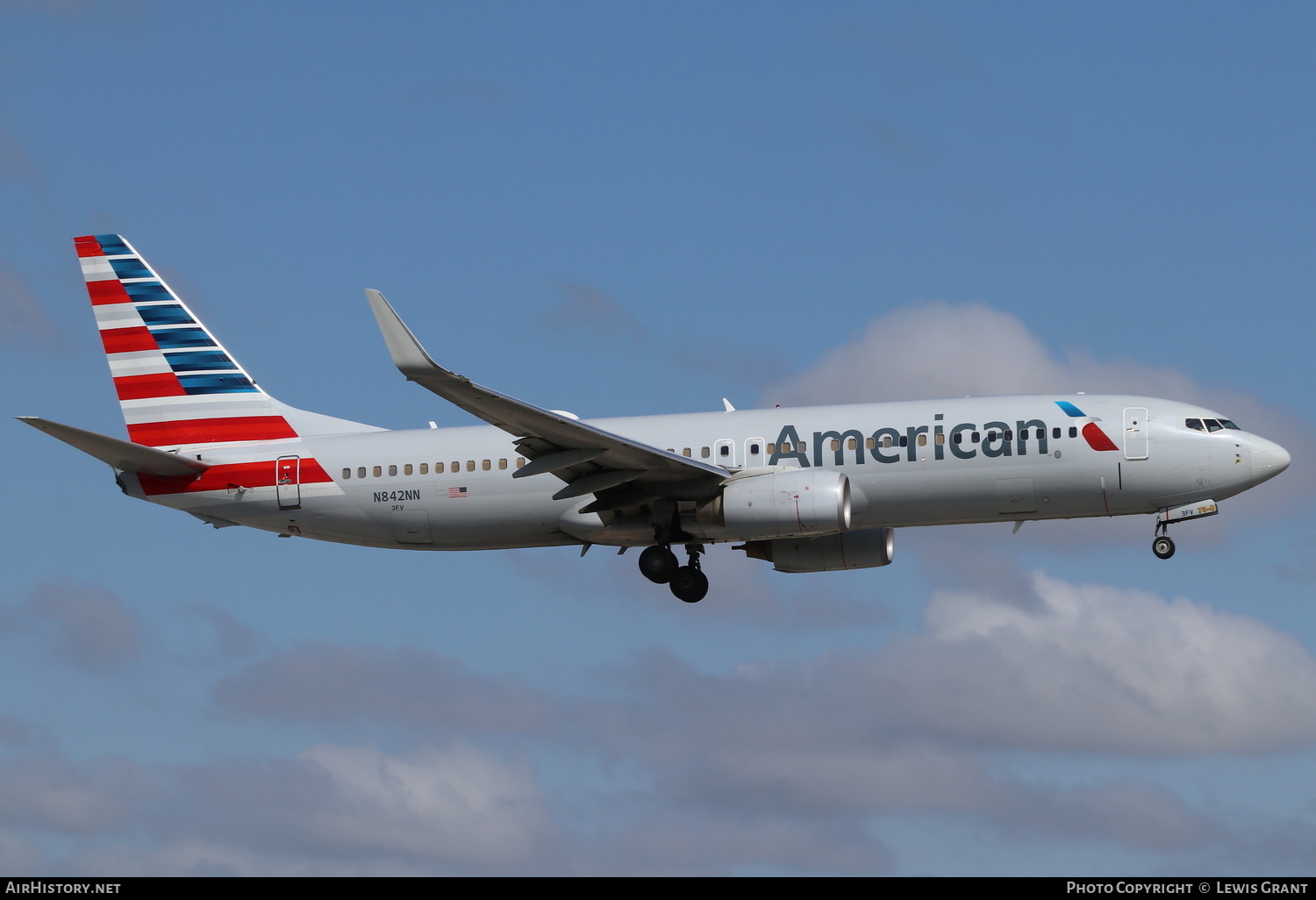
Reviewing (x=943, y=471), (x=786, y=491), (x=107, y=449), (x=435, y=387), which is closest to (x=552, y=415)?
(x=435, y=387)

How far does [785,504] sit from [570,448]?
17.0 ft

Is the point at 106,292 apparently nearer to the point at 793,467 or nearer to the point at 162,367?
the point at 162,367

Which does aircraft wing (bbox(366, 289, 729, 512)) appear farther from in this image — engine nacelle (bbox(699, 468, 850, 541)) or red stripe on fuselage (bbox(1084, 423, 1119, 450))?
red stripe on fuselage (bbox(1084, 423, 1119, 450))

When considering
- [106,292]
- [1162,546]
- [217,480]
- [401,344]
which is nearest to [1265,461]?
[1162,546]

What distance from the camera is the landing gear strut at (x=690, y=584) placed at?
42312mm

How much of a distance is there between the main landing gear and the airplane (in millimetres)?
49

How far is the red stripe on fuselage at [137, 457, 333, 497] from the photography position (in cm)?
4378

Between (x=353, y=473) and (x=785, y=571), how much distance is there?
38.1 feet

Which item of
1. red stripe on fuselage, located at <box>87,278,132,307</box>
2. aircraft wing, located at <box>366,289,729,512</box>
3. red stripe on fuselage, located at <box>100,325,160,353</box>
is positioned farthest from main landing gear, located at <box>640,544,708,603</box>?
red stripe on fuselage, located at <box>87,278,132,307</box>

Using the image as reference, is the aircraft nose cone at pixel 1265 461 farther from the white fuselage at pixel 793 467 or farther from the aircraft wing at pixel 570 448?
the aircraft wing at pixel 570 448

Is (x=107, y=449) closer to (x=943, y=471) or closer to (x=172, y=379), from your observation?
(x=172, y=379)

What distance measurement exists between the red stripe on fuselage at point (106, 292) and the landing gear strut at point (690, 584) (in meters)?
18.2

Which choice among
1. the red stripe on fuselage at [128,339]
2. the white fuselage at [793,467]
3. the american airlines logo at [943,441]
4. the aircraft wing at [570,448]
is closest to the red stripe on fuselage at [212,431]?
the white fuselage at [793,467]

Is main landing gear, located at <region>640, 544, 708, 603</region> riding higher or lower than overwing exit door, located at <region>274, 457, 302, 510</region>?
lower
